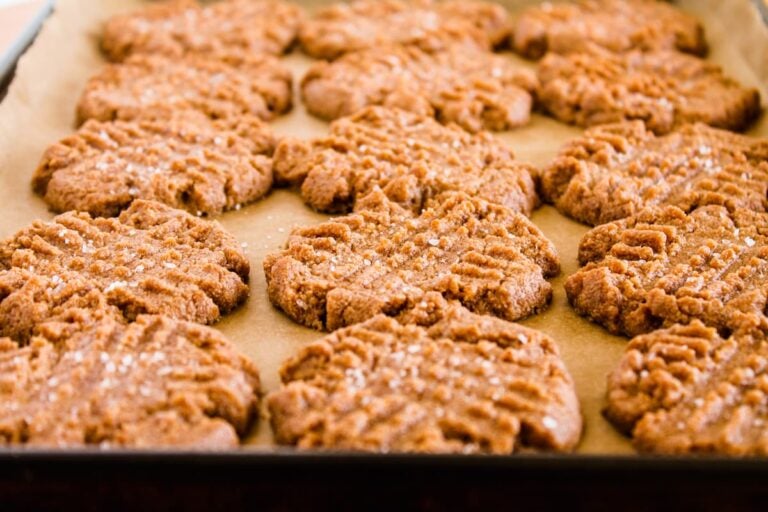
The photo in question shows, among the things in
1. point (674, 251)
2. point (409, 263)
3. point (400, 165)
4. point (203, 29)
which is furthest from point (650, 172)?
point (203, 29)

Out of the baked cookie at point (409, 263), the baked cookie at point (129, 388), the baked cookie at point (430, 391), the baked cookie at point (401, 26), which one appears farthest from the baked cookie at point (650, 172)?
the baked cookie at point (129, 388)

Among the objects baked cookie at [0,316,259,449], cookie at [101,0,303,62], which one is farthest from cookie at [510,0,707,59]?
baked cookie at [0,316,259,449]

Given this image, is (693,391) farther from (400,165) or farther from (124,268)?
(124,268)

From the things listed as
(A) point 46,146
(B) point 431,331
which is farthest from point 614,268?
(A) point 46,146

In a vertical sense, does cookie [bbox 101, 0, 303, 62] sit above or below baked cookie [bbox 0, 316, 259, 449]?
above

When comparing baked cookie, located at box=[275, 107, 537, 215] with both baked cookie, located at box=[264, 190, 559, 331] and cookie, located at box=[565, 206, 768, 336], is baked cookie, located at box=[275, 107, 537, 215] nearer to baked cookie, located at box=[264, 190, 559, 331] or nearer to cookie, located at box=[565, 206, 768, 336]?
baked cookie, located at box=[264, 190, 559, 331]

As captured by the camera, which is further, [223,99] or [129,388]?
[223,99]

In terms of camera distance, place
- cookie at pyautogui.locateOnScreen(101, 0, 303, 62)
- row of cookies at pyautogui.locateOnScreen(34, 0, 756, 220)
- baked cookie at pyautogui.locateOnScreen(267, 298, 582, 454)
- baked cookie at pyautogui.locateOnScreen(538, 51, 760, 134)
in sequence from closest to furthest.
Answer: baked cookie at pyautogui.locateOnScreen(267, 298, 582, 454) < row of cookies at pyautogui.locateOnScreen(34, 0, 756, 220) < baked cookie at pyautogui.locateOnScreen(538, 51, 760, 134) < cookie at pyautogui.locateOnScreen(101, 0, 303, 62)
